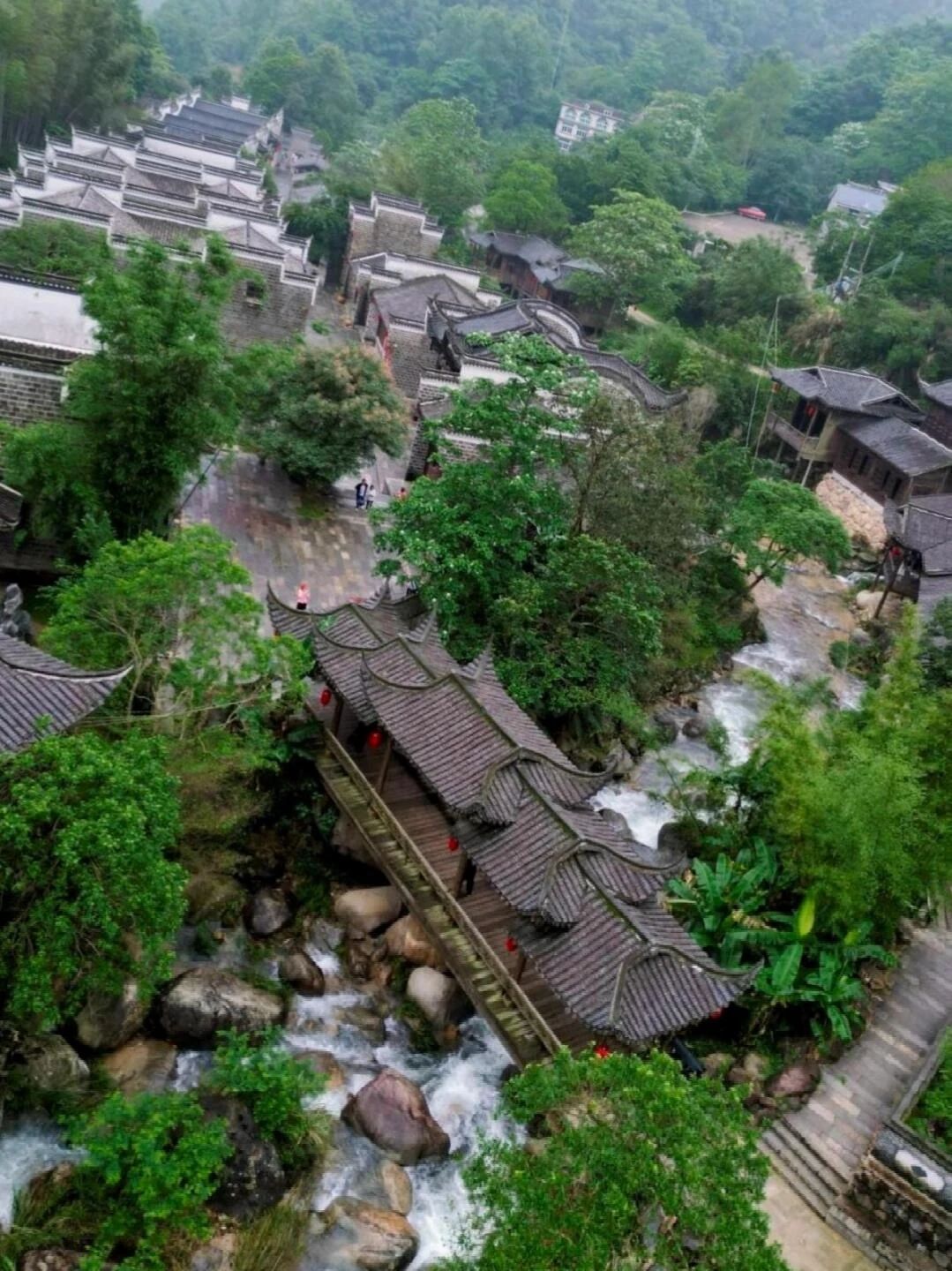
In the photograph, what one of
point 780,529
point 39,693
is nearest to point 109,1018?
point 39,693

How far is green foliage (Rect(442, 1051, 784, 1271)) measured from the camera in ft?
30.7

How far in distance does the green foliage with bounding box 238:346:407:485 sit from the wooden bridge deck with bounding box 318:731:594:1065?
12.7m

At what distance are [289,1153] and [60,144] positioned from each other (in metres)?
50.4

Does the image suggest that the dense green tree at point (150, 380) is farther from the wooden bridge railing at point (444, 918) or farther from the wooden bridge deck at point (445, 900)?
the wooden bridge deck at point (445, 900)

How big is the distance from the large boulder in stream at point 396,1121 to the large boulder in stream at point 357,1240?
1.00m

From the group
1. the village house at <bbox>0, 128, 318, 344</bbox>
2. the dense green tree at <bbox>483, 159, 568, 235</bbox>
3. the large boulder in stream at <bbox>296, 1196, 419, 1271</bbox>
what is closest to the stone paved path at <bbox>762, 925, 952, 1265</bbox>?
the large boulder in stream at <bbox>296, 1196, 419, 1271</bbox>

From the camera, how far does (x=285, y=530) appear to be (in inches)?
1156

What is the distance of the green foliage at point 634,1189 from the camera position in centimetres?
934

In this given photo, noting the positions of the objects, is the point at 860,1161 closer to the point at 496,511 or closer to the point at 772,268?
the point at 496,511

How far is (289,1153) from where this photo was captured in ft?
44.6

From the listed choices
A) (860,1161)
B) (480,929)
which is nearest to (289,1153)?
(480,929)

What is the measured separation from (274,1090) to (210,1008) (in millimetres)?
2327

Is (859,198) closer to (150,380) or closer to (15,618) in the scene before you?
(150,380)

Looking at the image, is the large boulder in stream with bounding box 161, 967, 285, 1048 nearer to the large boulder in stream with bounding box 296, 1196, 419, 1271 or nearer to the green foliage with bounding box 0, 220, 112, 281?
the large boulder in stream with bounding box 296, 1196, 419, 1271
